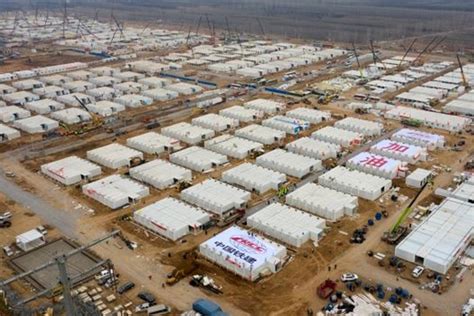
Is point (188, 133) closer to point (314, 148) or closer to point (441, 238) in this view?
point (314, 148)

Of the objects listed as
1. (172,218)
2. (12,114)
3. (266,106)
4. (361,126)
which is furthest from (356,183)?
(12,114)

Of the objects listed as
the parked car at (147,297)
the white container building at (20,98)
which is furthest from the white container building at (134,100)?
the parked car at (147,297)

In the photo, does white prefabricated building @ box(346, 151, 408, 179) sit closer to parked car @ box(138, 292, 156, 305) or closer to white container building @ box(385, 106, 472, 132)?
white container building @ box(385, 106, 472, 132)

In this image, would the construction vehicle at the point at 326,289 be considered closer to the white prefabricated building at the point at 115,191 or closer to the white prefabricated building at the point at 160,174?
the white prefabricated building at the point at 115,191

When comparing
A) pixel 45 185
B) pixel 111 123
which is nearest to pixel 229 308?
pixel 45 185

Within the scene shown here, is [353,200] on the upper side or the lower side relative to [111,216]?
upper

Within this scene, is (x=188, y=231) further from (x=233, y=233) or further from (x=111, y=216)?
(x=111, y=216)
